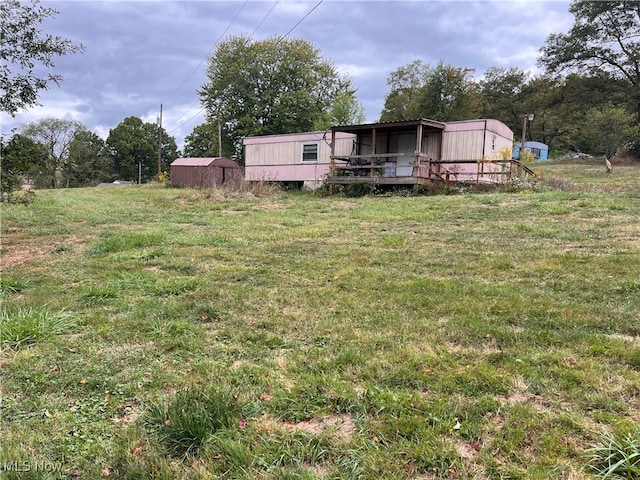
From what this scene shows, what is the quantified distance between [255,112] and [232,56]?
6.01 metres

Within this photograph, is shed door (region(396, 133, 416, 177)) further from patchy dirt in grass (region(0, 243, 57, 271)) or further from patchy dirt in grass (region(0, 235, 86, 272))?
A: patchy dirt in grass (region(0, 243, 57, 271))

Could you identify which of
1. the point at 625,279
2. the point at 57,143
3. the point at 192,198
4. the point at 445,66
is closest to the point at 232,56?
the point at 445,66

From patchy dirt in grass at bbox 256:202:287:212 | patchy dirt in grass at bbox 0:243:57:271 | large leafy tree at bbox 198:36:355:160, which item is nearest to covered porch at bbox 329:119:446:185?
patchy dirt in grass at bbox 256:202:287:212

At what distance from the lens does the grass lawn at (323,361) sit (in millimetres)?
1822

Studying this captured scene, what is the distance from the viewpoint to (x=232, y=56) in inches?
1464

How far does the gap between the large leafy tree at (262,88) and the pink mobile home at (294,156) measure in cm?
1431

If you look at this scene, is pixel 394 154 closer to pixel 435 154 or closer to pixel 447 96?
pixel 435 154

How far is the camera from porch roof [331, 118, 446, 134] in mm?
15092

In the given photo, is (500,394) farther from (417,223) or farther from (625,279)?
(417,223)

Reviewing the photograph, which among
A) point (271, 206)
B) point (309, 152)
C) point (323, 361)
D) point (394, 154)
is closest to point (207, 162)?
point (309, 152)

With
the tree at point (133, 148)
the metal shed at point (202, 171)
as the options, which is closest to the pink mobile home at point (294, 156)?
the metal shed at point (202, 171)

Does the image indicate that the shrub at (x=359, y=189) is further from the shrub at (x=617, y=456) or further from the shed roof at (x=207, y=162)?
the shrub at (x=617, y=456)

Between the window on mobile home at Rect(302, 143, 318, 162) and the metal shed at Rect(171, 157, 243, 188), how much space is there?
5.91m

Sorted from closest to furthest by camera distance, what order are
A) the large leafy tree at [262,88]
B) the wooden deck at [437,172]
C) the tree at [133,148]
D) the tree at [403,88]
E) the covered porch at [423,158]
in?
the wooden deck at [437,172] → the covered porch at [423,158] → the large leafy tree at [262,88] → the tree at [403,88] → the tree at [133,148]
